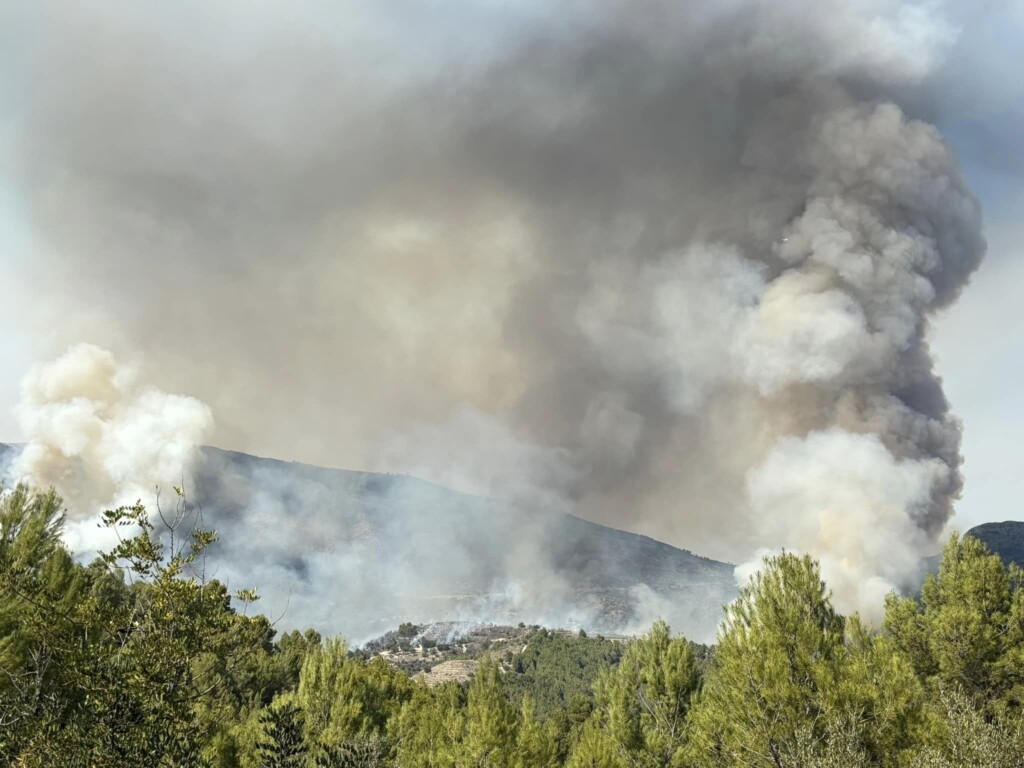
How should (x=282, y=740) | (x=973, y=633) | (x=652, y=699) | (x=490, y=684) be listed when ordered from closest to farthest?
(x=282, y=740) → (x=490, y=684) → (x=973, y=633) → (x=652, y=699)

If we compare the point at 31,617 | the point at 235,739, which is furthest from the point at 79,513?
the point at 31,617

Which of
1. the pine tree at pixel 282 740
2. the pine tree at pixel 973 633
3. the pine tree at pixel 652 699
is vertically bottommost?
the pine tree at pixel 282 740

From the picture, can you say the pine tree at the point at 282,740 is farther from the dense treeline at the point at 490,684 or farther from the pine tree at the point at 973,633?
the pine tree at the point at 973,633

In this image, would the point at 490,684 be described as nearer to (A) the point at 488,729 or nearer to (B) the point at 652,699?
(A) the point at 488,729

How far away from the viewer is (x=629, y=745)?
30.0 meters

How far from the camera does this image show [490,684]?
95.0ft

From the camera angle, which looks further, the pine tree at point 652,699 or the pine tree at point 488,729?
the pine tree at point 652,699

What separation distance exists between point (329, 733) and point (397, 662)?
166231 mm

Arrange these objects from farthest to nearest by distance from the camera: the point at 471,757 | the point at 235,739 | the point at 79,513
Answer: the point at 79,513 → the point at 235,739 → the point at 471,757

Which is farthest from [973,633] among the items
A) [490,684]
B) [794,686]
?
[490,684]

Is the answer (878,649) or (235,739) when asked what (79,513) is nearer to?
(235,739)

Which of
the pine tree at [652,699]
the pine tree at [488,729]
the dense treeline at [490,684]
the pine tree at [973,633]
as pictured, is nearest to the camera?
the dense treeline at [490,684]

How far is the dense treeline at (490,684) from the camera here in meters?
10.5

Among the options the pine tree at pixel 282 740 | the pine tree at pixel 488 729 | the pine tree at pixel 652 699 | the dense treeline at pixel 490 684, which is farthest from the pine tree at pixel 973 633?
the pine tree at pixel 282 740
